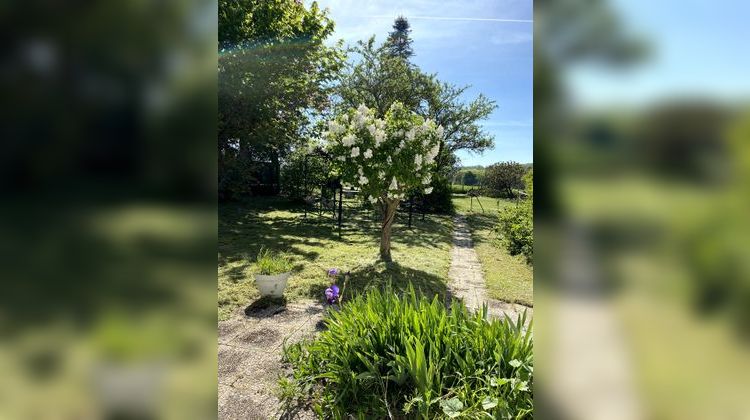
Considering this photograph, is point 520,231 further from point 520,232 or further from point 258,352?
point 258,352

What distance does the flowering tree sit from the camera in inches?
291

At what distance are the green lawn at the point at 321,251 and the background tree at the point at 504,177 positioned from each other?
4.78m

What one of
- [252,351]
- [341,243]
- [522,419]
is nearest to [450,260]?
[341,243]

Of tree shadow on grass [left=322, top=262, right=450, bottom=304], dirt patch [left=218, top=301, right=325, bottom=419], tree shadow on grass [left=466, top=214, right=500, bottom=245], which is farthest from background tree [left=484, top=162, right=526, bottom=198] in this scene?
dirt patch [left=218, top=301, right=325, bottom=419]

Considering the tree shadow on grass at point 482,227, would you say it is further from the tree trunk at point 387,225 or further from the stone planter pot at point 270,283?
the stone planter pot at point 270,283

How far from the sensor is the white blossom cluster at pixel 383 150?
7.38 meters

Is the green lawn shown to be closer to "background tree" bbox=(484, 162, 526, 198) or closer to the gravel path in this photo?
the gravel path

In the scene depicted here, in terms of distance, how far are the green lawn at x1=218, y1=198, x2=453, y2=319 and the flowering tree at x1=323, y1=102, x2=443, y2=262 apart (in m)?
1.63

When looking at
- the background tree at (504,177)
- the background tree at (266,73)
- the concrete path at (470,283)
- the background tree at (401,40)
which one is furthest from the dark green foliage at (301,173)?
the background tree at (401,40)

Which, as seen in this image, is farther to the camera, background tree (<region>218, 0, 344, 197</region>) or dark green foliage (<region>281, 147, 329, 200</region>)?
dark green foliage (<region>281, 147, 329, 200</region>)
